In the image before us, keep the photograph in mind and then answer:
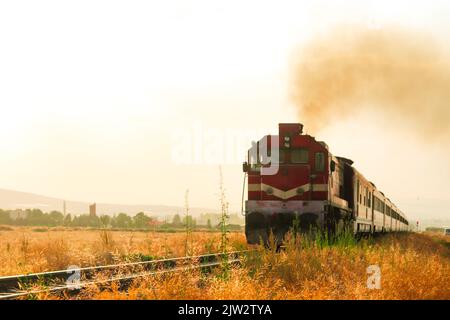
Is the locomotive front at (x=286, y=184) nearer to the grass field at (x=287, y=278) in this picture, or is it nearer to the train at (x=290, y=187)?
the train at (x=290, y=187)

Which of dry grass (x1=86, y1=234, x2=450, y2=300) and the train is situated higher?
the train

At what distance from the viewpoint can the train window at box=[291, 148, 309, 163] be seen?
1834cm

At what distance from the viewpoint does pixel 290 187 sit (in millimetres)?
18062

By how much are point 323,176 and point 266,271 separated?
7.38 meters

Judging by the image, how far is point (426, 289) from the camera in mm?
9484

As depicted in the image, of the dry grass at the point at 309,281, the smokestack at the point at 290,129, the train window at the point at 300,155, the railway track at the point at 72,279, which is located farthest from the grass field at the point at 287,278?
the smokestack at the point at 290,129

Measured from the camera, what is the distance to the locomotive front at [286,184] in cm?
1741

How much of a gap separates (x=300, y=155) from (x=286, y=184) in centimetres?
105

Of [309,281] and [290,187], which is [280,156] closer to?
[290,187]

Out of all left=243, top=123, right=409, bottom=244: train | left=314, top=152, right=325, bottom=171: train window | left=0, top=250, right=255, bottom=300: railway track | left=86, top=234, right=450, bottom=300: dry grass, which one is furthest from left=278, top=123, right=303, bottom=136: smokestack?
left=0, top=250, right=255, bottom=300: railway track

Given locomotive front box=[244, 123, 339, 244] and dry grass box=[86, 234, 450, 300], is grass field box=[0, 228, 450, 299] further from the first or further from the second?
locomotive front box=[244, 123, 339, 244]

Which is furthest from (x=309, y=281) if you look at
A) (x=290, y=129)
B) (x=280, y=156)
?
(x=290, y=129)
